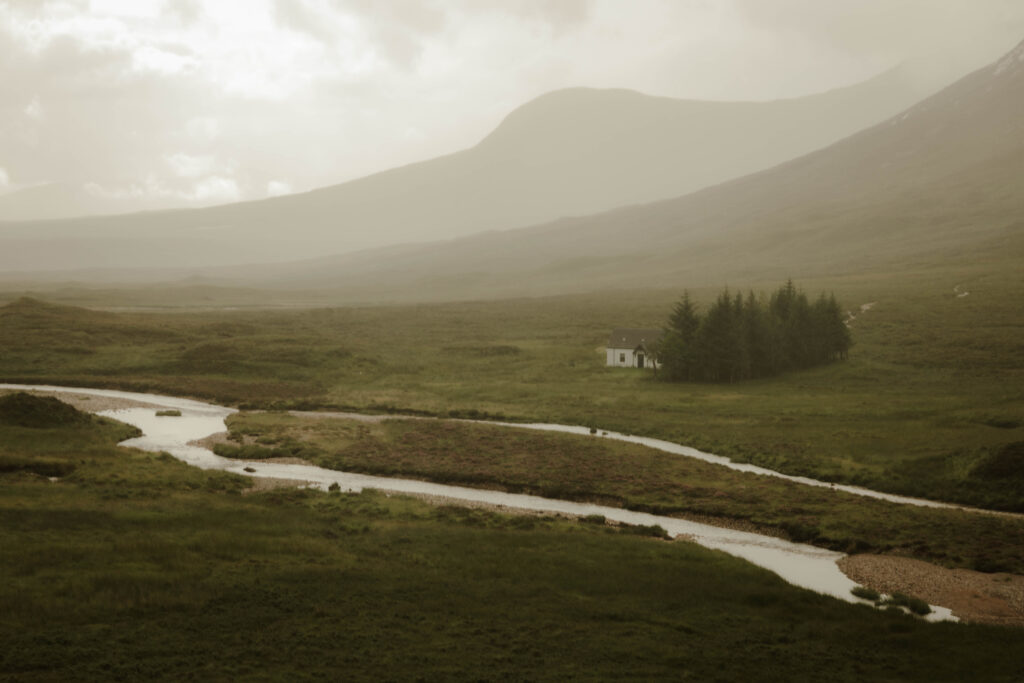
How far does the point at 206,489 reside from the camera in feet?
155

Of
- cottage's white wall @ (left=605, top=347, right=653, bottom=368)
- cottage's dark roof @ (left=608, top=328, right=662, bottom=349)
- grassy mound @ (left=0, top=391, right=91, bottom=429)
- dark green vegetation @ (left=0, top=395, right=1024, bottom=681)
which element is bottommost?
dark green vegetation @ (left=0, top=395, right=1024, bottom=681)

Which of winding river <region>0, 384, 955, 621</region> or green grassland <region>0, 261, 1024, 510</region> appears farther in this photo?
green grassland <region>0, 261, 1024, 510</region>

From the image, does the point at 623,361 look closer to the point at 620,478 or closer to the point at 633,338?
the point at 633,338

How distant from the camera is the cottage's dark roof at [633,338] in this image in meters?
107

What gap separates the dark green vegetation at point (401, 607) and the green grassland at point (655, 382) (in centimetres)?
2492

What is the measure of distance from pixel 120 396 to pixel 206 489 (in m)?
47.1

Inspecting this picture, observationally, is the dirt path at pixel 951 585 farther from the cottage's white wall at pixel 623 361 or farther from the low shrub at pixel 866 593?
the cottage's white wall at pixel 623 361

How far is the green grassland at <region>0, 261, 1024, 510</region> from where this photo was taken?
5853cm

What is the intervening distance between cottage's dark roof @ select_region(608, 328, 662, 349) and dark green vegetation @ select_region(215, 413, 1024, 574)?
42.9 meters

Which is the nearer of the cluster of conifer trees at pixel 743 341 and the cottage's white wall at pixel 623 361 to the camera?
the cluster of conifer trees at pixel 743 341

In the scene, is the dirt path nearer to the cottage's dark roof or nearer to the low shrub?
the low shrub

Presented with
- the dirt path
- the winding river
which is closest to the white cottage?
the winding river

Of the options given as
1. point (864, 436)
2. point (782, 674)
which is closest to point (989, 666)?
point (782, 674)

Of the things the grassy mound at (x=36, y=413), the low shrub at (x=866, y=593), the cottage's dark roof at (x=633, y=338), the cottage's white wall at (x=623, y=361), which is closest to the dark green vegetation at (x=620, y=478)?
the low shrub at (x=866, y=593)
